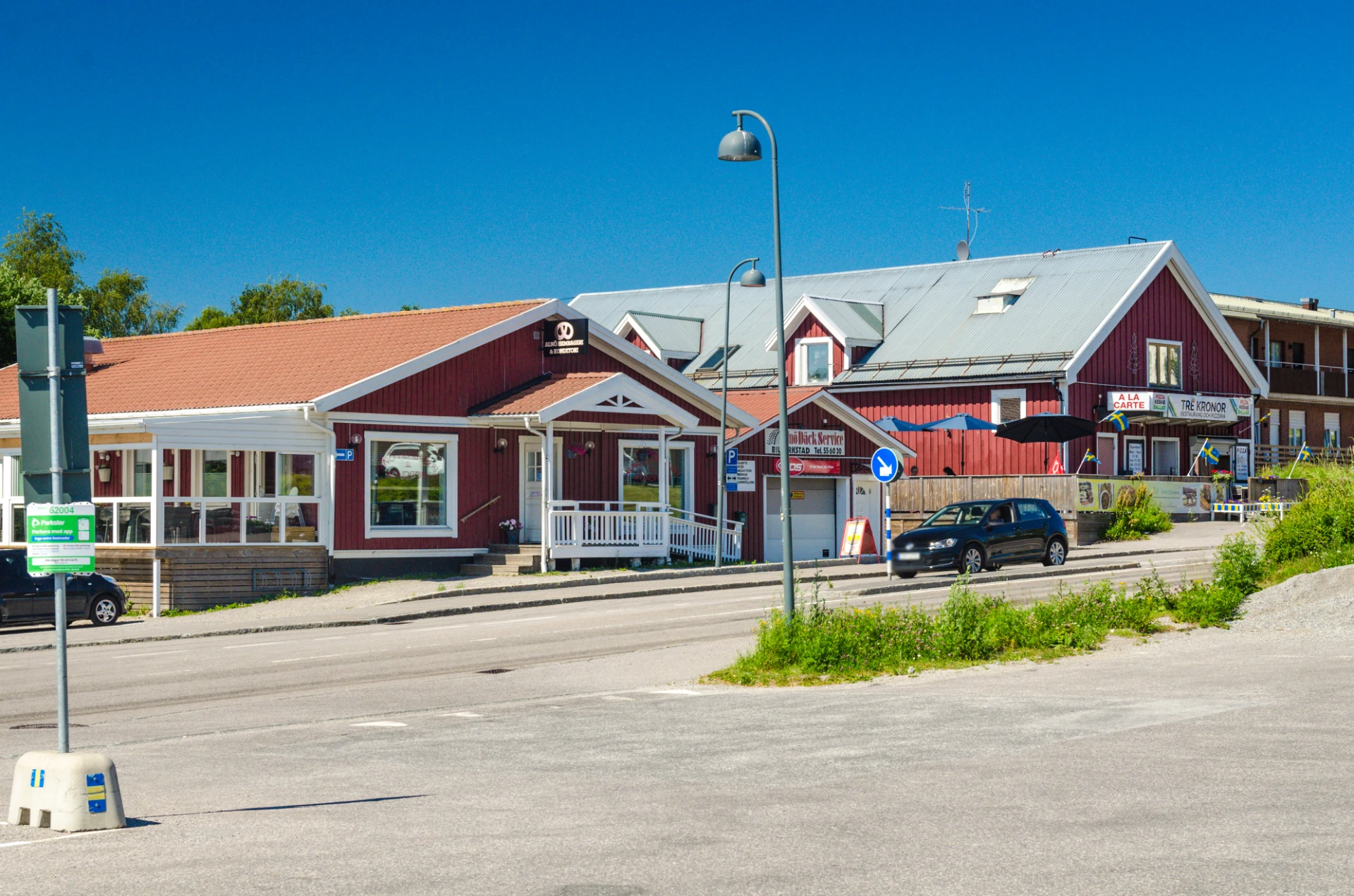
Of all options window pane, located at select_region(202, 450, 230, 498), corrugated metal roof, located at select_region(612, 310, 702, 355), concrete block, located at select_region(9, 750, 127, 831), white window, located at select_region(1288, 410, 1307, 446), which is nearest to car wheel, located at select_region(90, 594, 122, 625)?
window pane, located at select_region(202, 450, 230, 498)

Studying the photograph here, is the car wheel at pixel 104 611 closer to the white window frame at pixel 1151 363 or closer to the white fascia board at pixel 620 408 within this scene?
the white fascia board at pixel 620 408

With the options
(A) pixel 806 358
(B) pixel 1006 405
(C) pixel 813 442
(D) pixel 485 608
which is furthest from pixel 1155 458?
(D) pixel 485 608

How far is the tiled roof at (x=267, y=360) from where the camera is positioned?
32250 mm

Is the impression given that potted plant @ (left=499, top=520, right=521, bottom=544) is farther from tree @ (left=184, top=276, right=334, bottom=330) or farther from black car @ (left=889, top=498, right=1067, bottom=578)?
tree @ (left=184, top=276, right=334, bottom=330)

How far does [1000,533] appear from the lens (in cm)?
3183

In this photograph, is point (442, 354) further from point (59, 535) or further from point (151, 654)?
point (59, 535)

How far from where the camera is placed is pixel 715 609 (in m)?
25.4

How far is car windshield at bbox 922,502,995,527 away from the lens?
104 ft

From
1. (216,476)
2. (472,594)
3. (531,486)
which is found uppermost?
(216,476)

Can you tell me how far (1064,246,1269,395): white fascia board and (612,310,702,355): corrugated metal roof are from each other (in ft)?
46.7

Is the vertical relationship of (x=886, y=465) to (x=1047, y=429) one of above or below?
below

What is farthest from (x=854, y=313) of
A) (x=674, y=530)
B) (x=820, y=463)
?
(x=674, y=530)

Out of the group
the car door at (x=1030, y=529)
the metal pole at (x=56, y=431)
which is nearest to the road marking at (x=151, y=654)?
the metal pole at (x=56, y=431)

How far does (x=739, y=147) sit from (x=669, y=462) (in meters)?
17.6
